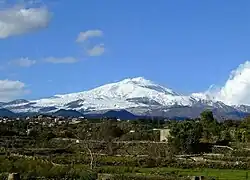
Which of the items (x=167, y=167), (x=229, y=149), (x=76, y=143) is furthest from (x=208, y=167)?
(x=76, y=143)

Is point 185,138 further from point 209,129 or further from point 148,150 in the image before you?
point 209,129

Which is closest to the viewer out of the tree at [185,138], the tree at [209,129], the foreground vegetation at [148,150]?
the foreground vegetation at [148,150]

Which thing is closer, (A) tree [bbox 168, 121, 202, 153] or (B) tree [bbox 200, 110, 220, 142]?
(A) tree [bbox 168, 121, 202, 153]

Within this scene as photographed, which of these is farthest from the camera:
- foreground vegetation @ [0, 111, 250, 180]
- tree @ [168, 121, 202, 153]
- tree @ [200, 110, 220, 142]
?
tree @ [200, 110, 220, 142]

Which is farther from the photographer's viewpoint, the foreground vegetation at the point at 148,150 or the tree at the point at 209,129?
the tree at the point at 209,129

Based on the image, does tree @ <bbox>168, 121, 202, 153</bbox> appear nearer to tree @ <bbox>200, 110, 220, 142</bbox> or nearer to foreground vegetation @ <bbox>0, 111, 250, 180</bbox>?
foreground vegetation @ <bbox>0, 111, 250, 180</bbox>

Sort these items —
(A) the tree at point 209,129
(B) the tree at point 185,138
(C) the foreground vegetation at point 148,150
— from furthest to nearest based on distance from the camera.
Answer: (A) the tree at point 209,129, (B) the tree at point 185,138, (C) the foreground vegetation at point 148,150

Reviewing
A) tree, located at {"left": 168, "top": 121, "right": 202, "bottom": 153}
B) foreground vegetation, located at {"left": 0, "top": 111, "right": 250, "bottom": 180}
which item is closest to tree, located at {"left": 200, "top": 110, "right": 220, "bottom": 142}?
foreground vegetation, located at {"left": 0, "top": 111, "right": 250, "bottom": 180}

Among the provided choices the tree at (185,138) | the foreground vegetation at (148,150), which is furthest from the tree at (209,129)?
the tree at (185,138)

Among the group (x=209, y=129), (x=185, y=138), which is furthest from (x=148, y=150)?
(x=209, y=129)

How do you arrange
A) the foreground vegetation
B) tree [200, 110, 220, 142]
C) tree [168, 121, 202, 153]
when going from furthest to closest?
tree [200, 110, 220, 142] < tree [168, 121, 202, 153] < the foreground vegetation

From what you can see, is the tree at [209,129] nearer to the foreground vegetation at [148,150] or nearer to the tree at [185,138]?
the foreground vegetation at [148,150]

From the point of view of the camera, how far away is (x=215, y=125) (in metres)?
95.6

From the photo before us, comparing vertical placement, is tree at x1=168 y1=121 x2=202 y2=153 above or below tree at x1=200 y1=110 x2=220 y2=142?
below
